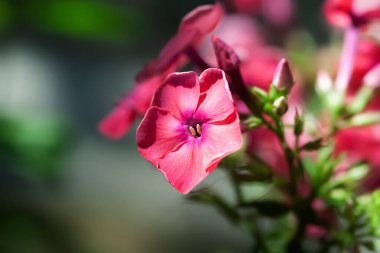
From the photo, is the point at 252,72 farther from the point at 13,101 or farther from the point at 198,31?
the point at 13,101

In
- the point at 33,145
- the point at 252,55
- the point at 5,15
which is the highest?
the point at 252,55

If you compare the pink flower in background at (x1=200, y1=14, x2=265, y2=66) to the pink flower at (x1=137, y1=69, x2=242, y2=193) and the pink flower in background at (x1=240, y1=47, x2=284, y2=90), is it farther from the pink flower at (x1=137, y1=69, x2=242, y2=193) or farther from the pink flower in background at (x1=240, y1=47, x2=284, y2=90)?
the pink flower at (x1=137, y1=69, x2=242, y2=193)

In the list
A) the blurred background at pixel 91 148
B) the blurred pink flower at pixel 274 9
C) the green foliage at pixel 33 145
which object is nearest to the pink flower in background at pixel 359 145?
the blurred pink flower at pixel 274 9

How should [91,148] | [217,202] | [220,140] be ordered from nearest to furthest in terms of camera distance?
[220,140] < [217,202] < [91,148]

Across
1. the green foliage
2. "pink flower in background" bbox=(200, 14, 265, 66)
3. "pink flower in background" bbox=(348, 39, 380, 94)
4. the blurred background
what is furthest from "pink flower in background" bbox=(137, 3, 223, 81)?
the blurred background

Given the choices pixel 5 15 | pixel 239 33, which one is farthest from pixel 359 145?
pixel 5 15

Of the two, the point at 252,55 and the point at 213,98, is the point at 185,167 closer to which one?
the point at 213,98
